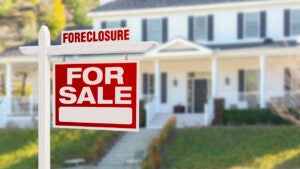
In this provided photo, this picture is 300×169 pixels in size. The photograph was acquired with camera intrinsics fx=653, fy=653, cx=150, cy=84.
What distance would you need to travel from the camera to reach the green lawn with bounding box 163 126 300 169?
66.1ft

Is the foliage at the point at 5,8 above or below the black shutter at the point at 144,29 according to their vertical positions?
above

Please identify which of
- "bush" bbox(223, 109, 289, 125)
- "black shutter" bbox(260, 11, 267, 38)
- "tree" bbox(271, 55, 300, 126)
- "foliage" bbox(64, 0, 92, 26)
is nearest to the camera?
"tree" bbox(271, 55, 300, 126)

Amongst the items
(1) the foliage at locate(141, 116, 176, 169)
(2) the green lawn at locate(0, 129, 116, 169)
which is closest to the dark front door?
(1) the foliage at locate(141, 116, 176, 169)

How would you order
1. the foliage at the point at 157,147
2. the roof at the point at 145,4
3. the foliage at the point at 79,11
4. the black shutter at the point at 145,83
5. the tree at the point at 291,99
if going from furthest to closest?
the foliage at the point at 79,11 → the black shutter at the point at 145,83 → the roof at the point at 145,4 → the tree at the point at 291,99 → the foliage at the point at 157,147

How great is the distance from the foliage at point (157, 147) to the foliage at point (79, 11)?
5379 centimetres

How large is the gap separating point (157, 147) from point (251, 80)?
912 cm

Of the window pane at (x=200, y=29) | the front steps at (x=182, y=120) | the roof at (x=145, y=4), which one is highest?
the roof at (x=145, y=4)

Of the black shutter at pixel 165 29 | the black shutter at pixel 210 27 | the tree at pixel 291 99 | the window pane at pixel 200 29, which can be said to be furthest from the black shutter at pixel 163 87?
the tree at pixel 291 99

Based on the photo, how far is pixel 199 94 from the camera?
30.2 metres

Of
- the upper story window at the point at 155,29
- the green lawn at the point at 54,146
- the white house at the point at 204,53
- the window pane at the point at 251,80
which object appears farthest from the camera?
the upper story window at the point at 155,29

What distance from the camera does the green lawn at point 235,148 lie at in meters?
20.2

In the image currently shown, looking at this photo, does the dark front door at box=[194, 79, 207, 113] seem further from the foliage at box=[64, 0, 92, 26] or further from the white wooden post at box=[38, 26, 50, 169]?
the foliage at box=[64, 0, 92, 26]

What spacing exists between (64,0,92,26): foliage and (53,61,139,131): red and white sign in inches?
2815

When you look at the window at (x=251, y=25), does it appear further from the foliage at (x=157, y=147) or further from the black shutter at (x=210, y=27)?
the foliage at (x=157, y=147)
